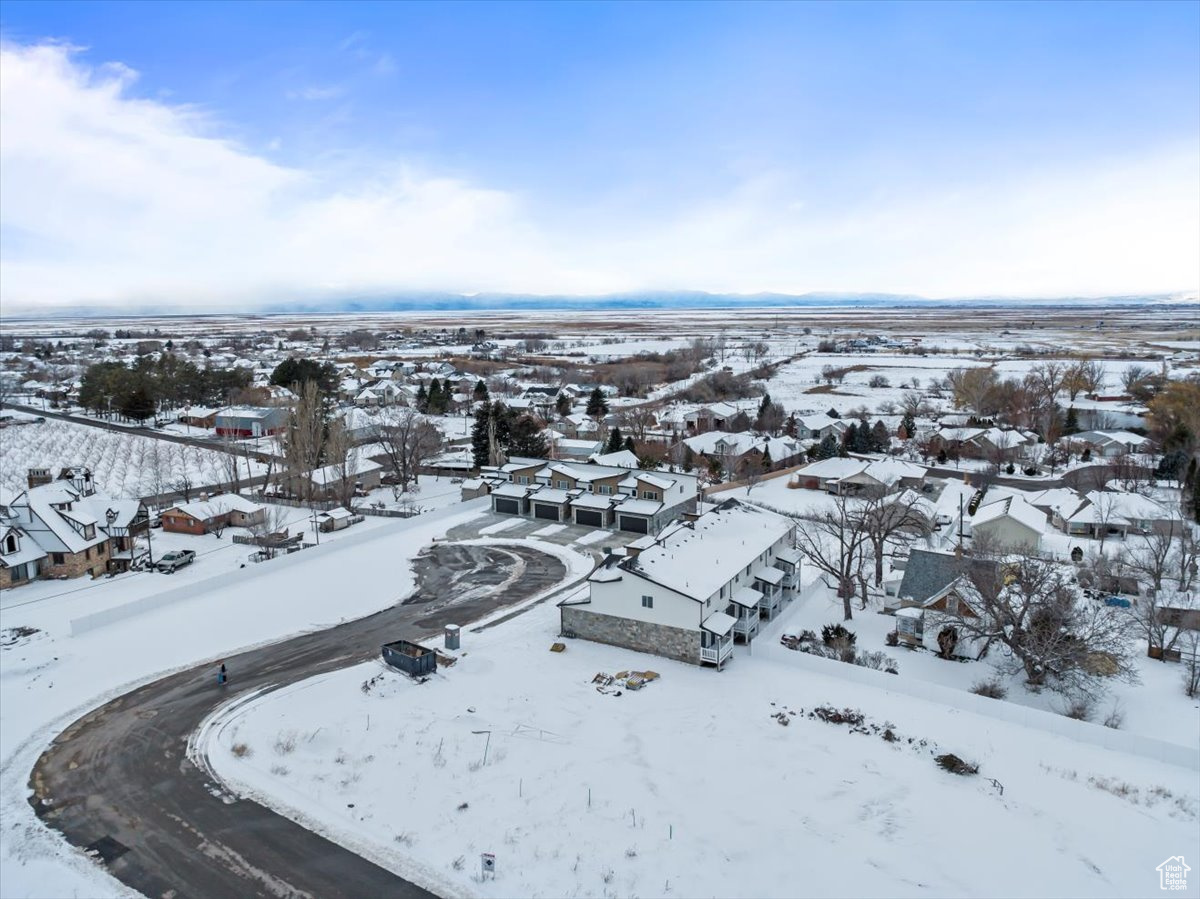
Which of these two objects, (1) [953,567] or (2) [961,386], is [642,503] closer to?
(1) [953,567]

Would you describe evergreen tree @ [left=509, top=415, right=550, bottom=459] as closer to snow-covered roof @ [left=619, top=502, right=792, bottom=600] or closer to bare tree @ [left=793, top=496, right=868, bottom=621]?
bare tree @ [left=793, top=496, right=868, bottom=621]

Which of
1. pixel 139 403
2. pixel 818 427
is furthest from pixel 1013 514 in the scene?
pixel 139 403

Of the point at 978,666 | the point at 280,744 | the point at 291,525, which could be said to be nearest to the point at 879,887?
the point at 978,666

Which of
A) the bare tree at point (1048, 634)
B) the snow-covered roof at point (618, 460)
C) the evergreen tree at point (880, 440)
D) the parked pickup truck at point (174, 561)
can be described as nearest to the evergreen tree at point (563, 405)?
the snow-covered roof at point (618, 460)

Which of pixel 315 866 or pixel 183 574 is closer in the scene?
pixel 315 866

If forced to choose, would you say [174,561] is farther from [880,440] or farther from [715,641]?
[880,440]

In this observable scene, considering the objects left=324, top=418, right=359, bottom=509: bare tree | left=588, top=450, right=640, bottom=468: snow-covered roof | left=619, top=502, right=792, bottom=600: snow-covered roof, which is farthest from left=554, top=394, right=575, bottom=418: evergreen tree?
left=619, top=502, right=792, bottom=600: snow-covered roof

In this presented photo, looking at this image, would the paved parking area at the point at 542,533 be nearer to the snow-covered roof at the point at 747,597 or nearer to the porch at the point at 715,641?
the snow-covered roof at the point at 747,597
